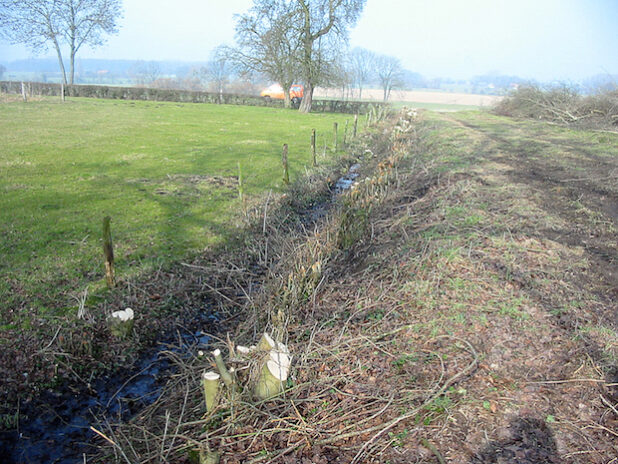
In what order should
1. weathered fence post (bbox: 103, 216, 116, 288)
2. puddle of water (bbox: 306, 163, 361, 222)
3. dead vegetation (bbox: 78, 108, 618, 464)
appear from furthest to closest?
puddle of water (bbox: 306, 163, 361, 222) < weathered fence post (bbox: 103, 216, 116, 288) < dead vegetation (bbox: 78, 108, 618, 464)

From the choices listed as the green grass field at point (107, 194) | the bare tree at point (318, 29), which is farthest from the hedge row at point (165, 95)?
the green grass field at point (107, 194)

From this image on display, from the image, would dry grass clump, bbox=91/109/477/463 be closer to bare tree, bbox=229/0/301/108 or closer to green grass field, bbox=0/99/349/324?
green grass field, bbox=0/99/349/324

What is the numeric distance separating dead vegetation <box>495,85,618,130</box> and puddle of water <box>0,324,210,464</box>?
20.0 meters

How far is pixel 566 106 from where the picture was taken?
20.8m

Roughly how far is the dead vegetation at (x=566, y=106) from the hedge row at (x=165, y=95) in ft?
42.5

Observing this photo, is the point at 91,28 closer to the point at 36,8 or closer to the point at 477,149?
the point at 36,8

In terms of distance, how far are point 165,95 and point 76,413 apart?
1583 inches

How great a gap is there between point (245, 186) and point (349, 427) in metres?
7.81

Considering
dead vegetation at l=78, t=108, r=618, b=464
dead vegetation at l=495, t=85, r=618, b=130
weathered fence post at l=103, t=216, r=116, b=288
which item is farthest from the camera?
dead vegetation at l=495, t=85, r=618, b=130

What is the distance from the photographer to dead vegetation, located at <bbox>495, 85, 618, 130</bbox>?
713 inches

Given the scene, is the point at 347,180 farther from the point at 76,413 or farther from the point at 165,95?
the point at 165,95

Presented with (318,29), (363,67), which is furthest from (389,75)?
(318,29)

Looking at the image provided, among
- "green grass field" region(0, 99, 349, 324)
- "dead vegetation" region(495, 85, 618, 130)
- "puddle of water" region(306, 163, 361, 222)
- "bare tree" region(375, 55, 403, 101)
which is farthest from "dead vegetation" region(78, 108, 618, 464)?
"bare tree" region(375, 55, 403, 101)

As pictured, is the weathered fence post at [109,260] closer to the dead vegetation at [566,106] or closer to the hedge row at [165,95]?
the dead vegetation at [566,106]
